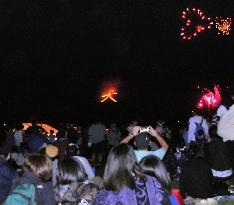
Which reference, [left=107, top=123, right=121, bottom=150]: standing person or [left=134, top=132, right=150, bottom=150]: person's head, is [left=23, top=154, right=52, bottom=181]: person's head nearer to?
[left=134, top=132, right=150, bottom=150]: person's head

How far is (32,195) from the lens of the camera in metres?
6.77

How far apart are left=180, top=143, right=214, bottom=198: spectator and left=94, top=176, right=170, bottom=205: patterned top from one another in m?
3.93

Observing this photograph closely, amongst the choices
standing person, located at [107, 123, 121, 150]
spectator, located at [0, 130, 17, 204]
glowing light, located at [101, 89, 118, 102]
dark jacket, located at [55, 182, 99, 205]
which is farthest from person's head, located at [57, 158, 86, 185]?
glowing light, located at [101, 89, 118, 102]

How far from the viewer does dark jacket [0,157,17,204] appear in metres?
7.83

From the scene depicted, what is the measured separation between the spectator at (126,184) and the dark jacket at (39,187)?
1343 millimetres

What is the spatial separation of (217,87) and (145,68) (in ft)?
39.5

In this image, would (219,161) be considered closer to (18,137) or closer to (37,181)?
(37,181)

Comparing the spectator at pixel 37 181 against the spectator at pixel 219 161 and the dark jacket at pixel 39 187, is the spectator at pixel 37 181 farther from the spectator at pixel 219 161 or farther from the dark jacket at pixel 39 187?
the spectator at pixel 219 161

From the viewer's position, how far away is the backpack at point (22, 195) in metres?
6.57

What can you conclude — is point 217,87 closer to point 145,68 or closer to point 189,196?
point 145,68

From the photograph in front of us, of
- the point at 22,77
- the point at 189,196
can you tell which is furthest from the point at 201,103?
the point at 189,196

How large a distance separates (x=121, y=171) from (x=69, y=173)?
2047mm

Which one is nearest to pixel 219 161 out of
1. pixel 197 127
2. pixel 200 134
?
pixel 200 134

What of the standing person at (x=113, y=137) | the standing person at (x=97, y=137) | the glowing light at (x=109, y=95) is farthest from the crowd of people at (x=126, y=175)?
the glowing light at (x=109, y=95)
